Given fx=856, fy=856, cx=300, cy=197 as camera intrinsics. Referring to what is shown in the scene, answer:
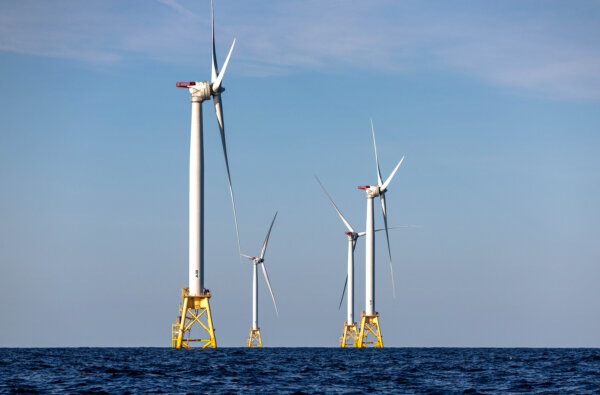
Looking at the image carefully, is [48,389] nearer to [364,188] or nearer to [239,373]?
[239,373]

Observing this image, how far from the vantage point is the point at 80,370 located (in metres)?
64.0

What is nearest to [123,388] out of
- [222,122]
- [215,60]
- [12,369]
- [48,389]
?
[48,389]

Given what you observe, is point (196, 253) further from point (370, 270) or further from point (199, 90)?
point (370, 270)

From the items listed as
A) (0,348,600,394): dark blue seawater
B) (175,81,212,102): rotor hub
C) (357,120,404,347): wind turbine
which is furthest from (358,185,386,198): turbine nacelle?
(0,348,600,394): dark blue seawater

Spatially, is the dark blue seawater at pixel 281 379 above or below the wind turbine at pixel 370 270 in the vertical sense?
below

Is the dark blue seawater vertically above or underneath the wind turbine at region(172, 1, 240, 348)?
underneath

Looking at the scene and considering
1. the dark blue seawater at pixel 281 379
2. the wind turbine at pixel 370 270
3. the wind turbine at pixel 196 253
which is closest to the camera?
the dark blue seawater at pixel 281 379

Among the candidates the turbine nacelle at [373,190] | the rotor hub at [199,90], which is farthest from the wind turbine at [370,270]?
the rotor hub at [199,90]

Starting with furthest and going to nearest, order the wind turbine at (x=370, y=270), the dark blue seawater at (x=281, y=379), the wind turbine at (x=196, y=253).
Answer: the wind turbine at (x=370, y=270) → the wind turbine at (x=196, y=253) → the dark blue seawater at (x=281, y=379)

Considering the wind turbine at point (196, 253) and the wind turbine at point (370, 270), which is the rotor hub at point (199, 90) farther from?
the wind turbine at point (370, 270)

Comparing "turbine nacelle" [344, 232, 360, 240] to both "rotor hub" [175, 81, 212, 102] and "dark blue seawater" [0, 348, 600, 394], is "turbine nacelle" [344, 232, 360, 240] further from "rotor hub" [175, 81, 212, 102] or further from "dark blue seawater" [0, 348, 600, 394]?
"dark blue seawater" [0, 348, 600, 394]

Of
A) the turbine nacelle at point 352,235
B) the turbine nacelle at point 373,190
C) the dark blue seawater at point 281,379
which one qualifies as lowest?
the dark blue seawater at point 281,379

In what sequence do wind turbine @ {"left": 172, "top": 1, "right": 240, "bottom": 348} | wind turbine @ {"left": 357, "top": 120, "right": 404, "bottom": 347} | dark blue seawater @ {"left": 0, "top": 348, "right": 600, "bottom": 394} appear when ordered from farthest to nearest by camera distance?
wind turbine @ {"left": 357, "top": 120, "right": 404, "bottom": 347}, wind turbine @ {"left": 172, "top": 1, "right": 240, "bottom": 348}, dark blue seawater @ {"left": 0, "top": 348, "right": 600, "bottom": 394}

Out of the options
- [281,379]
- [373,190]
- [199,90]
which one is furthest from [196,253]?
[373,190]
